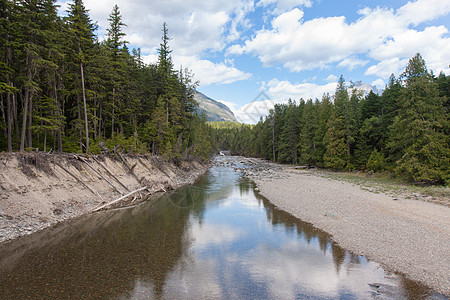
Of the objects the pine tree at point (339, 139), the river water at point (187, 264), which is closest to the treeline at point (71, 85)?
the river water at point (187, 264)

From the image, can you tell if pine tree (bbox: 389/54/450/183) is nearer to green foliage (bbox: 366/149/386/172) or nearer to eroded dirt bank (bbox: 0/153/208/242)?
green foliage (bbox: 366/149/386/172)

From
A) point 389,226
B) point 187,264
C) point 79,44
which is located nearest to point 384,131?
point 389,226

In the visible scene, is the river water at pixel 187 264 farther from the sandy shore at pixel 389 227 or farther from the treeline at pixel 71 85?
the treeline at pixel 71 85

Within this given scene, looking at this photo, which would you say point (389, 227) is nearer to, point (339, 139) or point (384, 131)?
point (384, 131)

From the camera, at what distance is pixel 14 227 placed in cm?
1156

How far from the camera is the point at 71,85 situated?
995 inches

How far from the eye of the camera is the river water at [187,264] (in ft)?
25.4

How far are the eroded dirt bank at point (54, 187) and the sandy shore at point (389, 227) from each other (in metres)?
14.5

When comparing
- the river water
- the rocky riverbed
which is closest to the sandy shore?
the rocky riverbed

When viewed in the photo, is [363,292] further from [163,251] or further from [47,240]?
[47,240]

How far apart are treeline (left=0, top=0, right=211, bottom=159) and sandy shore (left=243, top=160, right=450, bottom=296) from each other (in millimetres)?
20296

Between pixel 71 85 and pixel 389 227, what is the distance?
98.7 feet

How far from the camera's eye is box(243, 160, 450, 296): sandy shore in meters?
9.27

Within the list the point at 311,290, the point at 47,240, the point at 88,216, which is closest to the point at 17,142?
the point at 88,216
